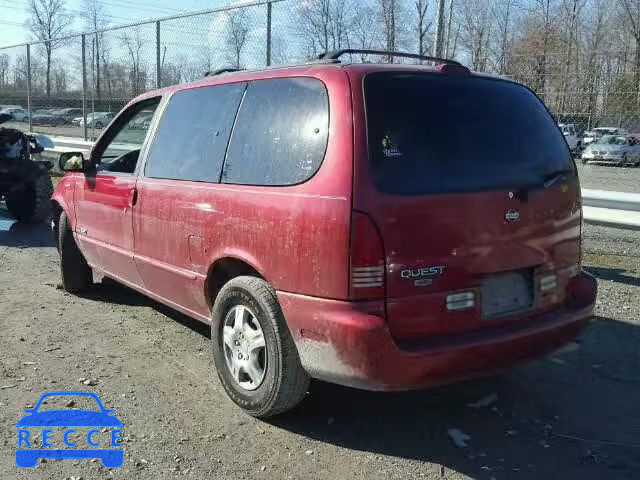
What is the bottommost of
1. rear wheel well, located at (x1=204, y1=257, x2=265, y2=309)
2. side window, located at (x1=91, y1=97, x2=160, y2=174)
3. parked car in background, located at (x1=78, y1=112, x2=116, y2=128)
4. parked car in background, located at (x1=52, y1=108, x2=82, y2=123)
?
rear wheel well, located at (x1=204, y1=257, x2=265, y2=309)

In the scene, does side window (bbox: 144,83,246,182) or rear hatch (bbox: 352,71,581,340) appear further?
side window (bbox: 144,83,246,182)

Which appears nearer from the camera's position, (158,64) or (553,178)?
(553,178)

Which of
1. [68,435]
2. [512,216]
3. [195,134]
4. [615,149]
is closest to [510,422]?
[512,216]

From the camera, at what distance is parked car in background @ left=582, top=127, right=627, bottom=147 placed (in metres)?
7.86

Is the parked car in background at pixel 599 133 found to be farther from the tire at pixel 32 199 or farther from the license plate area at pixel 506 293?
the tire at pixel 32 199

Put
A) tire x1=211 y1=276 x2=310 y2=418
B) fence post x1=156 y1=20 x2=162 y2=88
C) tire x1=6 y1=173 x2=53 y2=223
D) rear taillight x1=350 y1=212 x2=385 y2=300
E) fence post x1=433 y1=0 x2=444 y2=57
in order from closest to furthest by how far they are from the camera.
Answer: rear taillight x1=350 y1=212 x2=385 y2=300 → tire x1=211 y1=276 x2=310 y2=418 → fence post x1=433 y1=0 x2=444 y2=57 → tire x1=6 y1=173 x2=53 y2=223 → fence post x1=156 y1=20 x2=162 y2=88

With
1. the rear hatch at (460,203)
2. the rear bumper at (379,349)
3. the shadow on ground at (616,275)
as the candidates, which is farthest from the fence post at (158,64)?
the rear bumper at (379,349)

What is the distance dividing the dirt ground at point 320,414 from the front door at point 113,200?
1.80ft

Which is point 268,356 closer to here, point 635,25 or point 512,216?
point 512,216

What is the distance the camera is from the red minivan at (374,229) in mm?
2939

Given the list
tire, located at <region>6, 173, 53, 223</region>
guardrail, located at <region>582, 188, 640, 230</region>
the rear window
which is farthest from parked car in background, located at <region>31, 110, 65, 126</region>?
the rear window

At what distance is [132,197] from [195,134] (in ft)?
2.57

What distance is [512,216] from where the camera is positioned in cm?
323

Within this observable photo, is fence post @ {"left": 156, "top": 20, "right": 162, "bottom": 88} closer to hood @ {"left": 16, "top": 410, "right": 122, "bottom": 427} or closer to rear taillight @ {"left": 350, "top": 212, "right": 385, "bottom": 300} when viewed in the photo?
hood @ {"left": 16, "top": 410, "right": 122, "bottom": 427}
